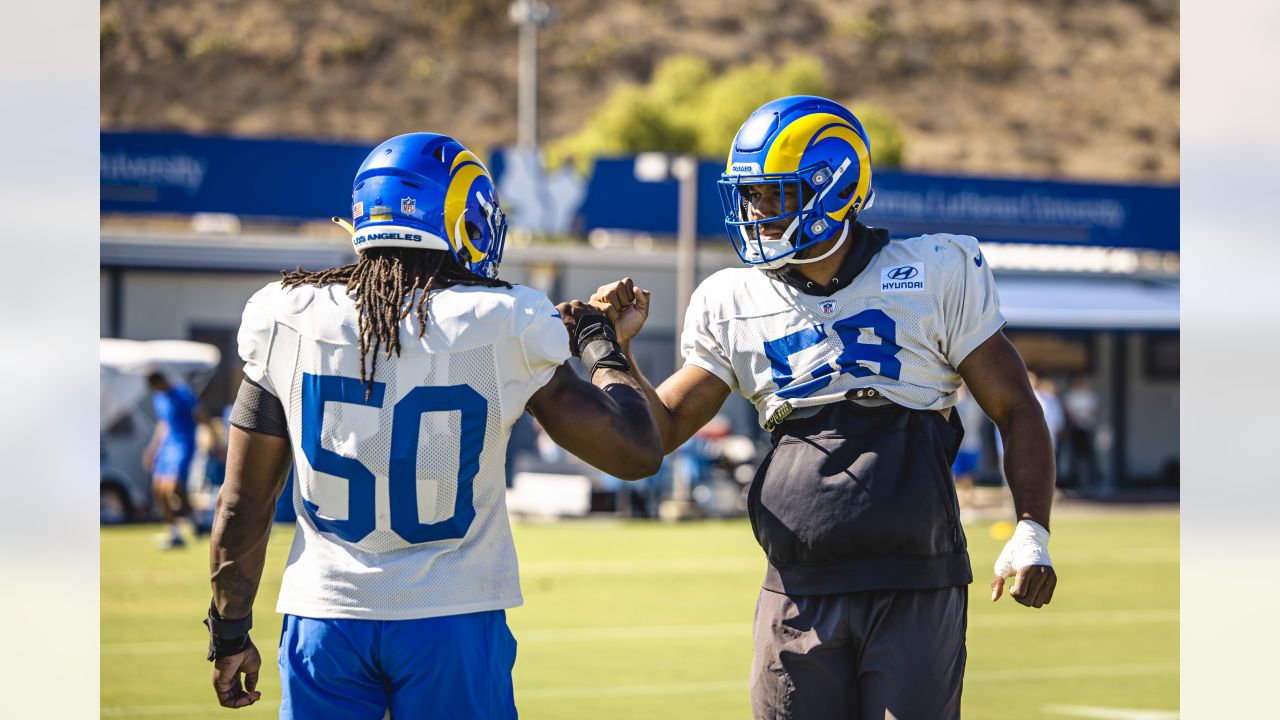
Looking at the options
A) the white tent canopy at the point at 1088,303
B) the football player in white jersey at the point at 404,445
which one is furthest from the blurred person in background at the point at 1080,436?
the football player in white jersey at the point at 404,445

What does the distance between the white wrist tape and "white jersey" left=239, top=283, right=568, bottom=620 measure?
1.14 m

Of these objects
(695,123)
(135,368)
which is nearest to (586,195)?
(135,368)

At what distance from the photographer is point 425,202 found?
336 cm

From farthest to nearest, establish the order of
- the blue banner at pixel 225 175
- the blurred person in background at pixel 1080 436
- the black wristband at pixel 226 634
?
the blurred person in background at pixel 1080 436 < the blue banner at pixel 225 175 < the black wristband at pixel 226 634

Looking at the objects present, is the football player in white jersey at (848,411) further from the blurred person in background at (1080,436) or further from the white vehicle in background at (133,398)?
the blurred person in background at (1080,436)

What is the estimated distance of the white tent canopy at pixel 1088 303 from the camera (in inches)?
1043

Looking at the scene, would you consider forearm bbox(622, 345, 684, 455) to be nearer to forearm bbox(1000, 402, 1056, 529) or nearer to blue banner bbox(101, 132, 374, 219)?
forearm bbox(1000, 402, 1056, 529)

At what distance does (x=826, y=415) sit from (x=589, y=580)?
935 centimetres

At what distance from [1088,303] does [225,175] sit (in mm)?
14554

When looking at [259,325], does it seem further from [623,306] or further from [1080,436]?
[1080,436]

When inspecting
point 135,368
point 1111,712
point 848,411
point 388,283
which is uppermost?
point 388,283

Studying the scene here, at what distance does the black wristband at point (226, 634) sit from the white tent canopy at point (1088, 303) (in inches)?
906
